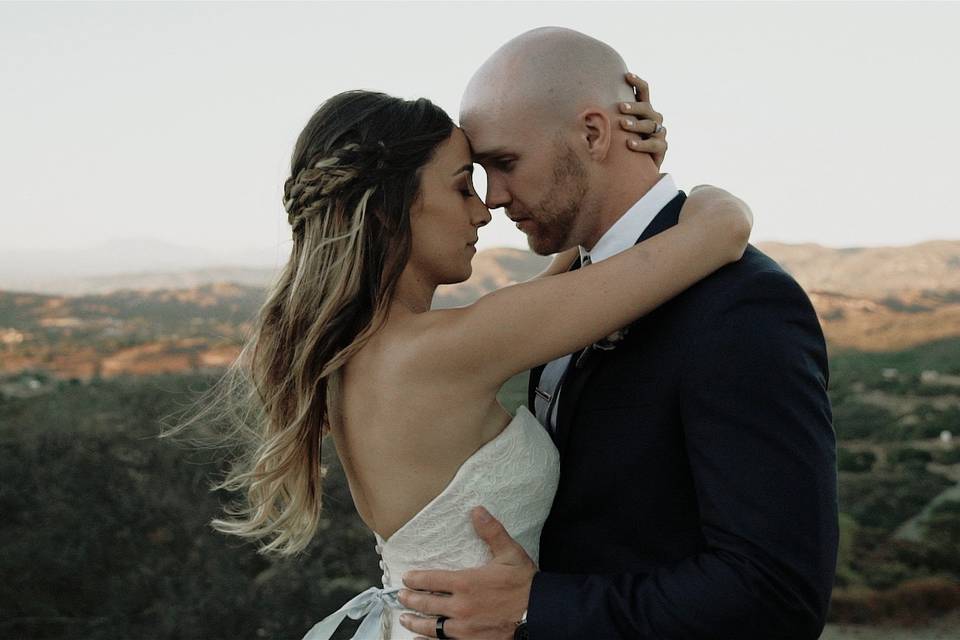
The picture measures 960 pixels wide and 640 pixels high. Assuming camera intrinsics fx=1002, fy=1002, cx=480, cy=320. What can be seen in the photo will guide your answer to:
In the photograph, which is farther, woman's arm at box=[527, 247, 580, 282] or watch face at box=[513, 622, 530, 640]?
woman's arm at box=[527, 247, 580, 282]

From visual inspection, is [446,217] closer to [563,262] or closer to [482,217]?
[482,217]

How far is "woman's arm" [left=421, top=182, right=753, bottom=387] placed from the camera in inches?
81.4

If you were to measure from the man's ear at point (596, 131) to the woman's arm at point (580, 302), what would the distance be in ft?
1.31

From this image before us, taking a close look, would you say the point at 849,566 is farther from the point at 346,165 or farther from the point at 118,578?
the point at 346,165

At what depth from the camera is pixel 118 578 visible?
6.74 meters

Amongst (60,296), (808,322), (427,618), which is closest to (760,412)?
(808,322)

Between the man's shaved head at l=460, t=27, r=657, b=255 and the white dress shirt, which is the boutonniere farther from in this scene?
the man's shaved head at l=460, t=27, r=657, b=255

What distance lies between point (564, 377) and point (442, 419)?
343mm

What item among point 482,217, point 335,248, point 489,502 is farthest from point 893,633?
point 335,248

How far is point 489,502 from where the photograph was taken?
2271 mm

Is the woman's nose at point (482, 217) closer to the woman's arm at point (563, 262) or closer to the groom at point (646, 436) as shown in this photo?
the groom at point (646, 436)

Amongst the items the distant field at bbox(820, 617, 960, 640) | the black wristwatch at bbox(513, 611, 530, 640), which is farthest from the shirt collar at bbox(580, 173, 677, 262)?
the distant field at bbox(820, 617, 960, 640)

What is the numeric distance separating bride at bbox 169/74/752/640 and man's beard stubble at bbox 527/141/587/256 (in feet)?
0.47

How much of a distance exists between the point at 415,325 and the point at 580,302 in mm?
376
